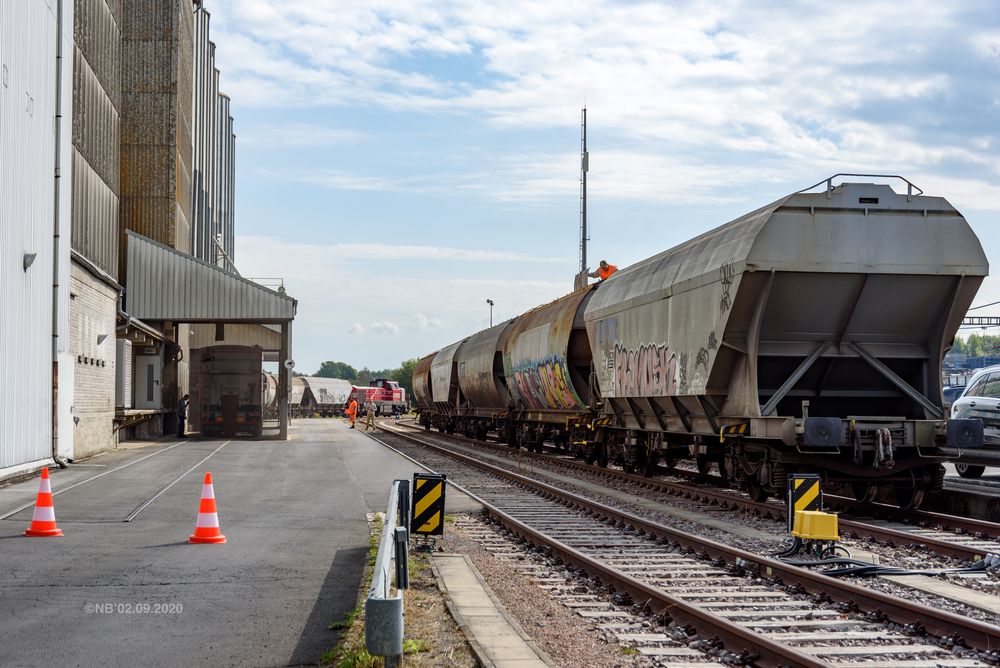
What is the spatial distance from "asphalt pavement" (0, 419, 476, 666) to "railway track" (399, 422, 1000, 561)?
12.5ft

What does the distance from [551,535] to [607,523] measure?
1389mm

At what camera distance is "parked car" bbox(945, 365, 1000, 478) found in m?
19.0

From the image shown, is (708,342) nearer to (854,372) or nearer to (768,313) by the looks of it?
(768,313)

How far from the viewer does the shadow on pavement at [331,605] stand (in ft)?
22.5

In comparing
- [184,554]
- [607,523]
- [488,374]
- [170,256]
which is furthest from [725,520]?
[170,256]

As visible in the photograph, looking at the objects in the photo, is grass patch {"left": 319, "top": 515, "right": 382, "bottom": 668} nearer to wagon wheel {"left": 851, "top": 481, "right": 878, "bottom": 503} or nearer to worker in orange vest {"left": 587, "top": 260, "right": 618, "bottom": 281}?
wagon wheel {"left": 851, "top": 481, "right": 878, "bottom": 503}

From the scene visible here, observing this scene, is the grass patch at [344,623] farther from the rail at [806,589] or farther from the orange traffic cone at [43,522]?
the orange traffic cone at [43,522]

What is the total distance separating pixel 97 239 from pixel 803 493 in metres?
26.2

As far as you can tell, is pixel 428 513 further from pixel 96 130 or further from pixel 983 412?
pixel 96 130

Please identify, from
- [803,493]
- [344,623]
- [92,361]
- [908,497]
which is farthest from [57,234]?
[908,497]

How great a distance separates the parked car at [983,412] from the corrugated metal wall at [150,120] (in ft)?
107

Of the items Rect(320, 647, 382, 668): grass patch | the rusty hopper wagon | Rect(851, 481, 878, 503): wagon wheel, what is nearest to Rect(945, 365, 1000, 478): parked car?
the rusty hopper wagon

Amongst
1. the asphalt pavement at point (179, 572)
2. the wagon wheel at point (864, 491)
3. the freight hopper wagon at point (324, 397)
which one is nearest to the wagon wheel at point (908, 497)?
the wagon wheel at point (864, 491)

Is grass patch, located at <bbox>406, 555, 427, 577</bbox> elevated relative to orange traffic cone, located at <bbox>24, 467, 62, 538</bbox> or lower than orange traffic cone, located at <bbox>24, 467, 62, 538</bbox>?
lower
